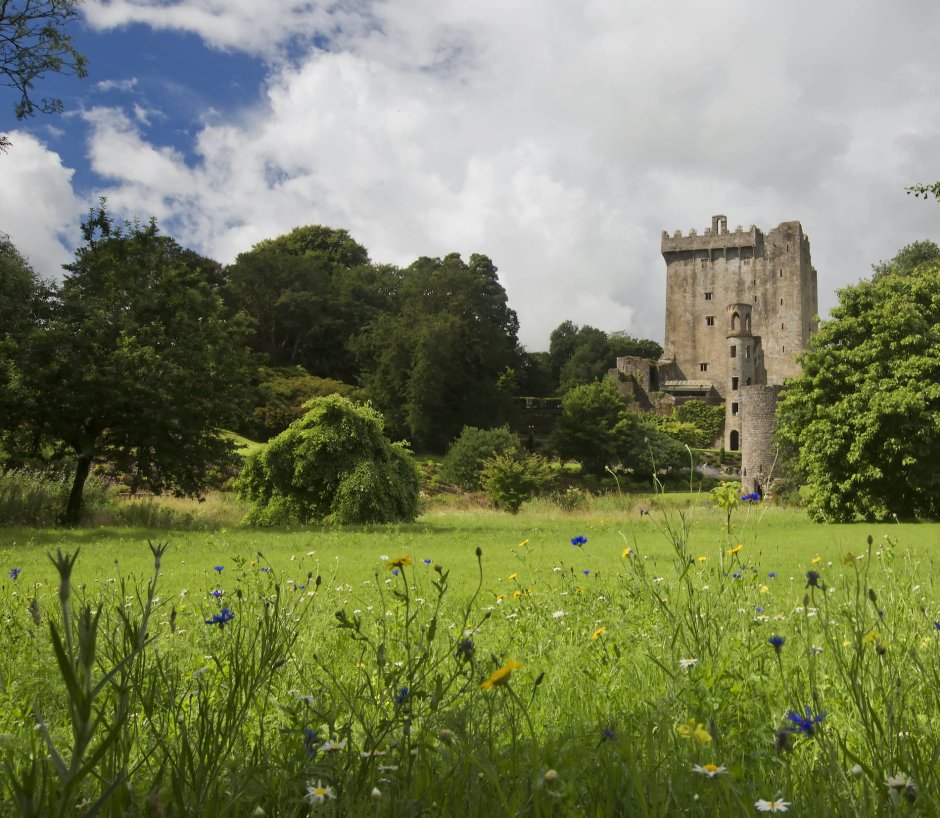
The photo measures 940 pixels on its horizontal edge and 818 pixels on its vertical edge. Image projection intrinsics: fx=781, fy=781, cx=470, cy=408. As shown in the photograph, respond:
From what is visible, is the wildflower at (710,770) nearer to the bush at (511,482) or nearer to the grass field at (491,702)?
the grass field at (491,702)

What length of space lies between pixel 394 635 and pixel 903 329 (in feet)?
70.2

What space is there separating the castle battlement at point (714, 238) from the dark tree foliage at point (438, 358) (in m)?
25.8

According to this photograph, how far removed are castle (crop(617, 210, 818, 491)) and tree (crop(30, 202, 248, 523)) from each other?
48.8 meters

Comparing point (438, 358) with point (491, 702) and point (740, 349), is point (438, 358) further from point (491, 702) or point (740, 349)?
point (491, 702)

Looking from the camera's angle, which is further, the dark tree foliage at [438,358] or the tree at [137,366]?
the dark tree foliage at [438,358]

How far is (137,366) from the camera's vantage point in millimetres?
16234

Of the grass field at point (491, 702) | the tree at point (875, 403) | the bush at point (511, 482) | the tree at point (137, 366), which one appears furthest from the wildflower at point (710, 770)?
the bush at point (511, 482)

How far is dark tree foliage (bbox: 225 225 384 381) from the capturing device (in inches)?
1971

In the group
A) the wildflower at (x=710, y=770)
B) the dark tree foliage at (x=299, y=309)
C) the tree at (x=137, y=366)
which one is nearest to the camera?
the wildflower at (x=710, y=770)

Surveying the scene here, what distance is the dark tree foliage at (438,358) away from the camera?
44.4m

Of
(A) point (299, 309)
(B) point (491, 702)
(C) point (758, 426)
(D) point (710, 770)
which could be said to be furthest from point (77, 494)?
(A) point (299, 309)

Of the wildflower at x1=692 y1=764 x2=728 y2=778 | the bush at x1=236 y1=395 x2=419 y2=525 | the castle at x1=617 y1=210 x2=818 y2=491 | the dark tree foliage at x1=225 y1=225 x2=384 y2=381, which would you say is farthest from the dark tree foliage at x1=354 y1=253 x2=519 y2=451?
the wildflower at x1=692 y1=764 x2=728 y2=778

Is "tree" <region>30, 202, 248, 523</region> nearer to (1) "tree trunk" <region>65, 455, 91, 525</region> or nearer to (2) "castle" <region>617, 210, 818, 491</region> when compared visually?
(1) "tree trunk" <region>65, 455, 91, 525</region>

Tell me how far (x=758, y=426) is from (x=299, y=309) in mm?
28563
